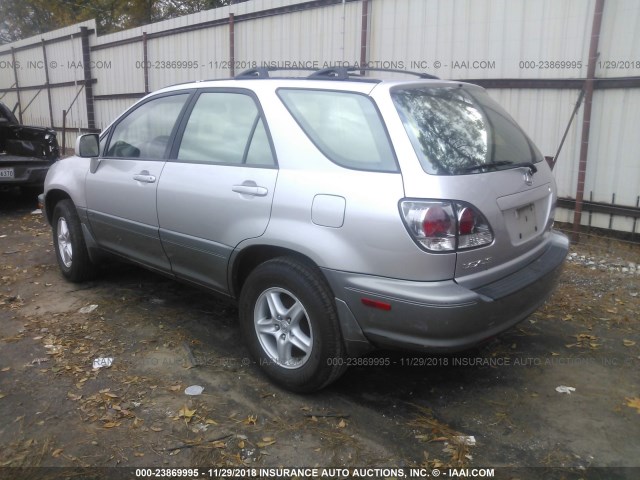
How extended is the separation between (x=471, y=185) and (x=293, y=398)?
5.14 ft

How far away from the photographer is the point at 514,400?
130 inches

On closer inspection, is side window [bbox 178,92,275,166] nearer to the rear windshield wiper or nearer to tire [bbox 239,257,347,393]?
tire [bbox 239,257,347,393]

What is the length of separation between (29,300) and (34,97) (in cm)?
1330

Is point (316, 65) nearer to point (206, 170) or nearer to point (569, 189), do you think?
point (569, 189)

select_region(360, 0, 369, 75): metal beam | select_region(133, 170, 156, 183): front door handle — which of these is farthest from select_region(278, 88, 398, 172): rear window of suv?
select_region(360, 0, 369, 75): metal beam

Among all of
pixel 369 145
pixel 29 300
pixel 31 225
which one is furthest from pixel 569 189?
pixel 31 225

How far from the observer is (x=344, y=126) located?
10.3ft

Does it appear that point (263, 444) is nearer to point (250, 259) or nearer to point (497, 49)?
point (250, 259)

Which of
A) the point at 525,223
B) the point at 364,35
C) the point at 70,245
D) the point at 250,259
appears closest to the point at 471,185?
the point at 525,223

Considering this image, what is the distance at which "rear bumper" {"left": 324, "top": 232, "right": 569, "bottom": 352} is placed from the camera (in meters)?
2.71

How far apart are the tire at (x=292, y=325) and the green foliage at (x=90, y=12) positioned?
18103 mm

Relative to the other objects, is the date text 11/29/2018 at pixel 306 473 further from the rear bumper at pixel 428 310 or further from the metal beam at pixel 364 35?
the metal beam at pixel 364 35

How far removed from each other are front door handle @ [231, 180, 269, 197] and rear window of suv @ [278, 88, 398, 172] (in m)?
0.42

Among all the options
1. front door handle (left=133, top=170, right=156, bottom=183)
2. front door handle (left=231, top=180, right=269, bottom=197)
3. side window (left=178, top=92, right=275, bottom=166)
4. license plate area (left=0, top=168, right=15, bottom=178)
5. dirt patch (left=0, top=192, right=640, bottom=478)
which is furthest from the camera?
license plate area (left=0, top=168, right=15, bottom=178)
